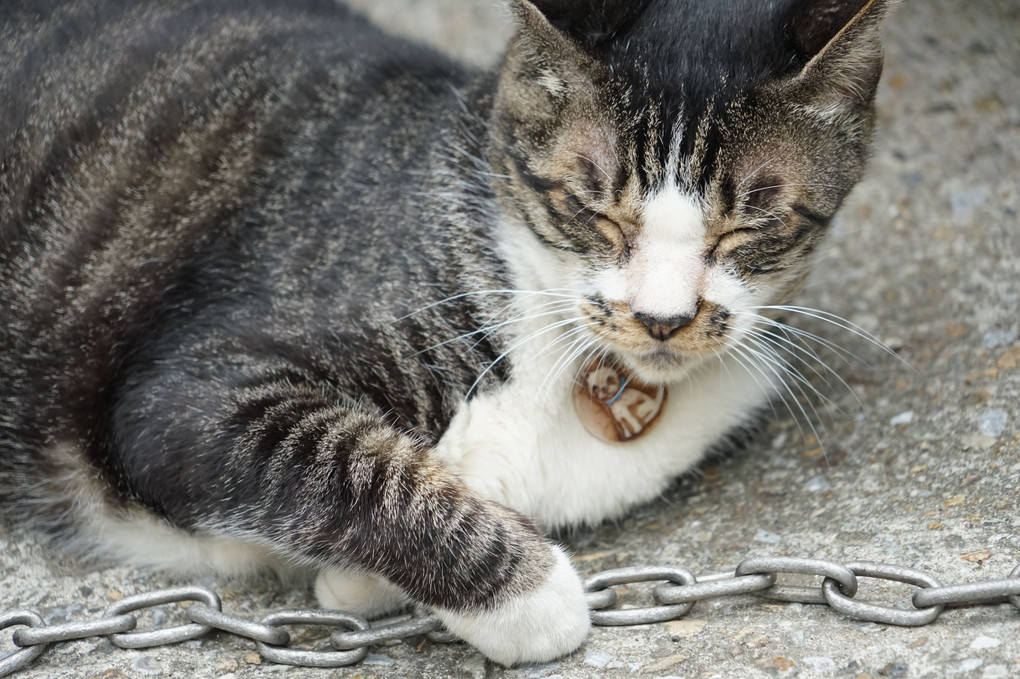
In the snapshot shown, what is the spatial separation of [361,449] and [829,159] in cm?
108

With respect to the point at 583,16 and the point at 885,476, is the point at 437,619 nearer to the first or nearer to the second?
the point at 885,476

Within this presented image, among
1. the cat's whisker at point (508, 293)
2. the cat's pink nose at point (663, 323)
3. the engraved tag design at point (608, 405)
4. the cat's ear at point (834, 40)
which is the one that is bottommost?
the engraved tag design at point (608, 405)

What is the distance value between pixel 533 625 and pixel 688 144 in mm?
919

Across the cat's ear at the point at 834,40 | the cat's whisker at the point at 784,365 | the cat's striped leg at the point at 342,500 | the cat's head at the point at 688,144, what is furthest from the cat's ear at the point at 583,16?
the cat's striped leg at the point at 342,500

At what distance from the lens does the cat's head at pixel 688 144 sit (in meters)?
1.90

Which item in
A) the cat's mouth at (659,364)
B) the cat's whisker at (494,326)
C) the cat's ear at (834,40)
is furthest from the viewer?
the cat's whisker at (494,326)

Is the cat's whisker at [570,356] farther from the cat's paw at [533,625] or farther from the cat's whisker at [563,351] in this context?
the cat's paw at [533,625]

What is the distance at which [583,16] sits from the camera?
6.37 ft

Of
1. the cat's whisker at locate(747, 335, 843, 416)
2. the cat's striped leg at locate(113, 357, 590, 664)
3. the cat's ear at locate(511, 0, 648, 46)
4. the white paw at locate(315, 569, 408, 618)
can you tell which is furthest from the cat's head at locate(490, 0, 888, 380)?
the white paw at locate(315, 569, 408, 618)

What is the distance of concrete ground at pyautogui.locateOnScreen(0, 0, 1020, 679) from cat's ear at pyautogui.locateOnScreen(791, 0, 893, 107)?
2.76ft

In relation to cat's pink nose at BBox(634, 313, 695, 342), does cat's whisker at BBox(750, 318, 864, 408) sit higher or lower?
lower

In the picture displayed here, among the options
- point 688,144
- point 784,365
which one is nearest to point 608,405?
point 784,365

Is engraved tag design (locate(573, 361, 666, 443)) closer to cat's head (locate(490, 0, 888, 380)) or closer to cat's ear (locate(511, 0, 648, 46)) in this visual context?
cat's head (locate(490, 0, 888, 380))

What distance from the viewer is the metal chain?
5.62 ft
